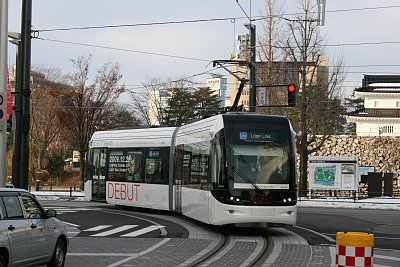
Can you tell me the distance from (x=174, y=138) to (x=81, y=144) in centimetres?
2613

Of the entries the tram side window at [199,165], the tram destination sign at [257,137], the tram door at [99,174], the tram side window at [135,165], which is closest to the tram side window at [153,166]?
the tram side window at [135,165]

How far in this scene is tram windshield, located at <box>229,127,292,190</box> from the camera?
1794 centimetres

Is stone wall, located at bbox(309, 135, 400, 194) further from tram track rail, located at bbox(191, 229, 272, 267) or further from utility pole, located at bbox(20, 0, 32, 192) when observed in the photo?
tram track rail, located at bbox(191, 229, 272, 267)

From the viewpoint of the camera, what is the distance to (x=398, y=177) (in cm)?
5556

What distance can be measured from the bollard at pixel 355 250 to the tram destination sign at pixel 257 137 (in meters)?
10.3

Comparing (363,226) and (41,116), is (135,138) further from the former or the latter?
(41,116)

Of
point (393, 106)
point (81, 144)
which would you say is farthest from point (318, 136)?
point (393, 106)

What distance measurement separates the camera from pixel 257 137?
18359 millimetres

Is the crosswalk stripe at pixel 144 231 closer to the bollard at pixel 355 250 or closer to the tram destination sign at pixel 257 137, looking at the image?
the tram destination sign at pixel 257 137

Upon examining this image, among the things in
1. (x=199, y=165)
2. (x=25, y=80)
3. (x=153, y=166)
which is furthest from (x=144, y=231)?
(x=153, y=166)

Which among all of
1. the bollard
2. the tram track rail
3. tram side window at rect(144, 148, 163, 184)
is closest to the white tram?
the tram track rail

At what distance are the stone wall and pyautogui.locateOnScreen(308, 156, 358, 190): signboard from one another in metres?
14.5

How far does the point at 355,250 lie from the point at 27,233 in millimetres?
5376

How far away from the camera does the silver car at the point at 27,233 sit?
10.1 meters
